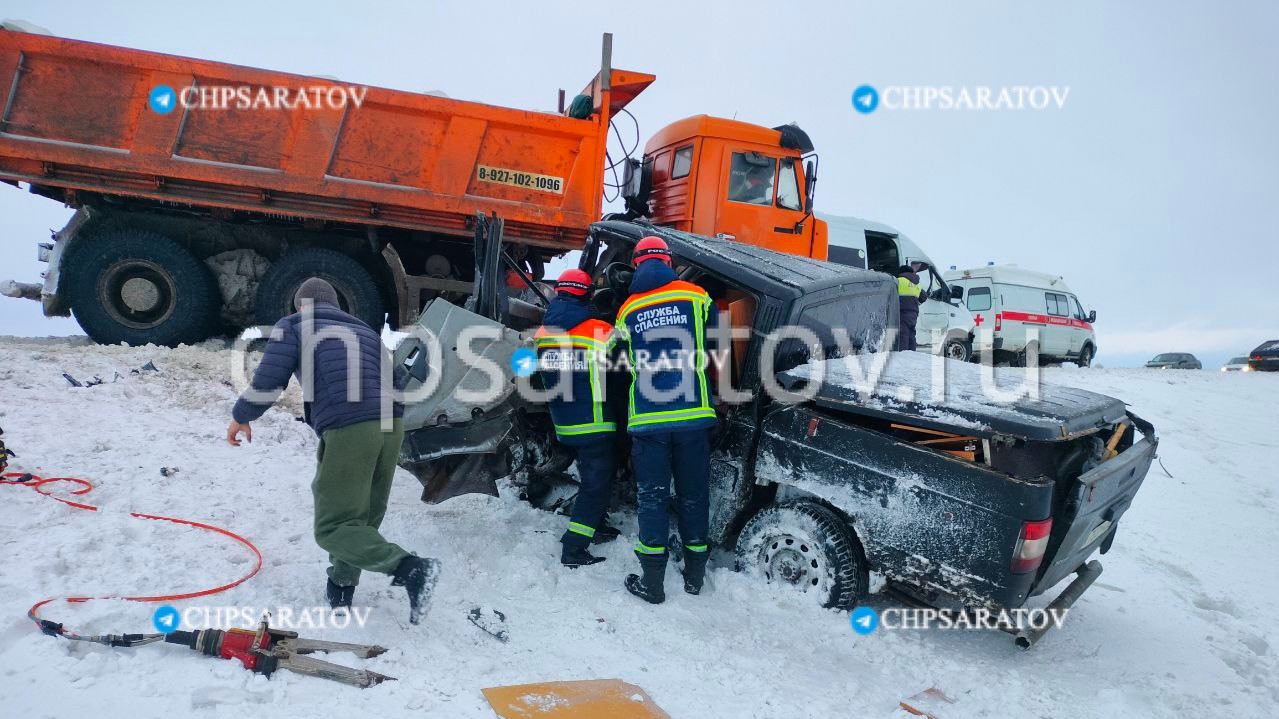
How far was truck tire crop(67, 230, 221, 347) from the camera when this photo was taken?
5750 mm

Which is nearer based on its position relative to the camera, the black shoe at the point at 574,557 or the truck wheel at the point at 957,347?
the black shoe at the point at 574,557

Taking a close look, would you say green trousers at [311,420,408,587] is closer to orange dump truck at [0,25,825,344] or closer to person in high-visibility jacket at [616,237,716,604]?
person in high-visibility jacket at [616,237,716,604]

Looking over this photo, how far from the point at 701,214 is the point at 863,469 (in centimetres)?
407

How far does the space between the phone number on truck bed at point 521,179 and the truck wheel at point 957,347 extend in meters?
6.87

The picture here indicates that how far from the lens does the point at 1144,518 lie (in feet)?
16.0

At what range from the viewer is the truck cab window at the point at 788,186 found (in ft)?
21.3

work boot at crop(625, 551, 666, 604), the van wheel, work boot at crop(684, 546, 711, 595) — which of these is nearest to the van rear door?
work boot at crop(684, 546, 711, 595)

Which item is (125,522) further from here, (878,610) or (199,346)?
(199,346)

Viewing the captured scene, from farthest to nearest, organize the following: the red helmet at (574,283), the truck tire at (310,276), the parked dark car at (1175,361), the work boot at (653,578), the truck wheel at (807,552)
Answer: the parked dark car at (1175,361) → the truck tire at (310,276) → the red helmet at (574,283) → the work boot at (653,578) → the truck wheel at (807,552)

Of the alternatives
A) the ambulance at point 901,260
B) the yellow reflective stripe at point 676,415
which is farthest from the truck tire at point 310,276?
the ambulance at point 901,260

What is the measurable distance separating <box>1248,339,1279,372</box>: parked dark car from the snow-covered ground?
11183 mm

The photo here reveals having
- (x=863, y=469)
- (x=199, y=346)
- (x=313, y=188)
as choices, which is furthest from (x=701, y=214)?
(x=199, y=346)

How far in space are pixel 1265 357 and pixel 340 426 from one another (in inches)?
653

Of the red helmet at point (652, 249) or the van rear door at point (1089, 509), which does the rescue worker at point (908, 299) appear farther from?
the red helmet at point (652, 249)
